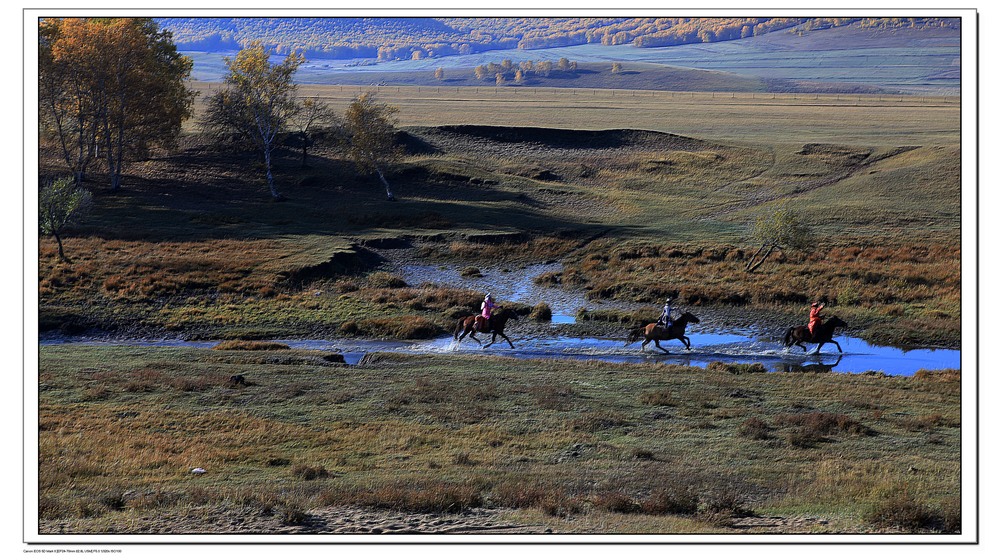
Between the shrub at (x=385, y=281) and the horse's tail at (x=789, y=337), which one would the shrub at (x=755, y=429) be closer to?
the horse's tail at (x=789, y=337)

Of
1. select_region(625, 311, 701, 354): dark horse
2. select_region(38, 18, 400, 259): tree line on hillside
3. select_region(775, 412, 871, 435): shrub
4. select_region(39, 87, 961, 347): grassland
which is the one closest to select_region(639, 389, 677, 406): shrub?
select_region(775, 412, 871, 435): shrub

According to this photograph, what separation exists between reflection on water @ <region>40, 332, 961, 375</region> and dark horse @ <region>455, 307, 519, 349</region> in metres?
0.39

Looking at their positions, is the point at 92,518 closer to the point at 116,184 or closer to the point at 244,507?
the point at 244,507

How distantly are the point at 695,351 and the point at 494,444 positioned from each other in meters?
17.6

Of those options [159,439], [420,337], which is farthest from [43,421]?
[420,337]

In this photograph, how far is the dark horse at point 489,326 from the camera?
3972cm

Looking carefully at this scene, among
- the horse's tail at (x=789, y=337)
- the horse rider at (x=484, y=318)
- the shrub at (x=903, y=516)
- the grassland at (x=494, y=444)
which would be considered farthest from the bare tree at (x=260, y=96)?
the shrub at (x=903, y=516)

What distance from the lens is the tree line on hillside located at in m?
70.9

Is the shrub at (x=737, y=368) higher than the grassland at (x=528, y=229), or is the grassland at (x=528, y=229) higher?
the grassland at (x=528, y=229)

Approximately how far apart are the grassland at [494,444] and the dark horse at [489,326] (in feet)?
12.0

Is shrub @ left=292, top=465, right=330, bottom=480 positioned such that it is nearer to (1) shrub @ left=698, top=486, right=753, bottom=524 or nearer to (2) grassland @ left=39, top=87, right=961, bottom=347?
(1) shrub @ left=698, top=486, right=753, bottom=524

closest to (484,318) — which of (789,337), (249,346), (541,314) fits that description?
(541,314)

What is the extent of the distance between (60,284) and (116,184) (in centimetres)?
3115

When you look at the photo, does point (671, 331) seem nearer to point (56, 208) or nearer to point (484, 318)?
point (484, 318)
